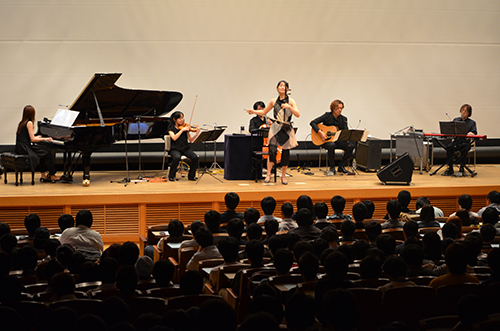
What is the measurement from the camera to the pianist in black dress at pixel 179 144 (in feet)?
26.1

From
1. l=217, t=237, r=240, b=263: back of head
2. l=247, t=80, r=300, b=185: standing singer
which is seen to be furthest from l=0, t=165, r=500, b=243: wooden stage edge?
l=217, t=237, r=240, b=263: back of head

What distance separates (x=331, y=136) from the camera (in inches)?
345

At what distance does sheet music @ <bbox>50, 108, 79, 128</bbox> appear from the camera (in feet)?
23.0

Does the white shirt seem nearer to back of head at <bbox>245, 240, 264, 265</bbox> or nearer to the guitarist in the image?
back of head at <bbox>245, 240, 264, 265</bbox>

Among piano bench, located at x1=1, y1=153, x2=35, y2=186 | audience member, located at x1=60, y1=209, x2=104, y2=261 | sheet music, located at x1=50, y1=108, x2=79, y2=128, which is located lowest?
audience member, located at x1=60, y1=209, x2=104, y2=261

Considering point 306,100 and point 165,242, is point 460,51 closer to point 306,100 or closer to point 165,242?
point 306,100

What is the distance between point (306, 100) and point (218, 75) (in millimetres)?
1734

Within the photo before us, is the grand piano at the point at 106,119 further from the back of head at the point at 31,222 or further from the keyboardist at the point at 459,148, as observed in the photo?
the keyboardist at the point at 459,148

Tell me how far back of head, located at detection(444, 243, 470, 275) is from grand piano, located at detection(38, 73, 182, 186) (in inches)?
206

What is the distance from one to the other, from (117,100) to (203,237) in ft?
14.8

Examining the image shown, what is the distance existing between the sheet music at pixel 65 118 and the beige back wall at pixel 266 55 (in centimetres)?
243

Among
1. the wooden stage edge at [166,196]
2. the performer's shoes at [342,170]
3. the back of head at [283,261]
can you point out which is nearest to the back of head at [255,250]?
the back of head at [283,261]

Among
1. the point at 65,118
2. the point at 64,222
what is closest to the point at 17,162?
the point at 65,118

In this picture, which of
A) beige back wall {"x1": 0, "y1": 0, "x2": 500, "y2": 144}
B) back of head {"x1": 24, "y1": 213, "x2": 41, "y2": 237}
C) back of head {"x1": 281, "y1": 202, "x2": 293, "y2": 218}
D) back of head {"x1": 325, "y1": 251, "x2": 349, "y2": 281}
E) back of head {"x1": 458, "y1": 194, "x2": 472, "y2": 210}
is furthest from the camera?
beige back wall {"x1": 0, "y1": 0, "x2": 500, "y2": 144}
